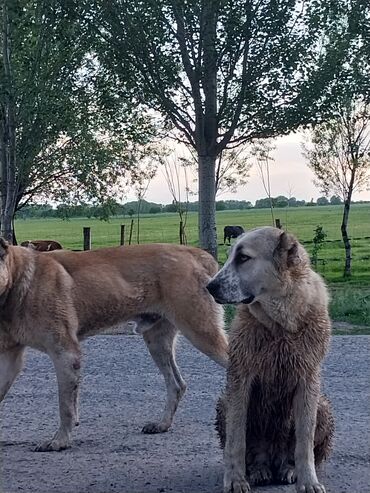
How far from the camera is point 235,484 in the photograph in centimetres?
465

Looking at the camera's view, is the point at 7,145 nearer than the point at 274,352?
No

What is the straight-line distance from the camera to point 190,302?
6504 millimetres

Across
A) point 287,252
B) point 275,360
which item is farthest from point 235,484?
point 287,252

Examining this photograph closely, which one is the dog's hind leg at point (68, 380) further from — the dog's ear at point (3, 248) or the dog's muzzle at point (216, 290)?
the dog's muzzle at point (216, 290)

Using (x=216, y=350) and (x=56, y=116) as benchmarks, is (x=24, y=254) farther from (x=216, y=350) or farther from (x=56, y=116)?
(x=56, y=116)

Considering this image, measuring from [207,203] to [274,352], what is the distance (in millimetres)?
14982

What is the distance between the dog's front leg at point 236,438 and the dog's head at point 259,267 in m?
0.48

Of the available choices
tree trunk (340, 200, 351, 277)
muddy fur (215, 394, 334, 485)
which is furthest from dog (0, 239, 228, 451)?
tree trunk (340, 200, 351, 277)

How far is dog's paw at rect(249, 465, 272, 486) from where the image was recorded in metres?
4.86

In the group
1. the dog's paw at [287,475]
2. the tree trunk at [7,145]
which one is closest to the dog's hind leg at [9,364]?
the dog's paw at [287,475]

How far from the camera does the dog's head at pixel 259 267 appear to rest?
185 inches

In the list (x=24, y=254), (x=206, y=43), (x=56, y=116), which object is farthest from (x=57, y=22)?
(x=24, y=254)

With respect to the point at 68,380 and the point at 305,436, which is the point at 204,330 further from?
the point at 305,436

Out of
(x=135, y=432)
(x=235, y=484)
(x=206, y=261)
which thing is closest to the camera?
(x=235, y=484)
